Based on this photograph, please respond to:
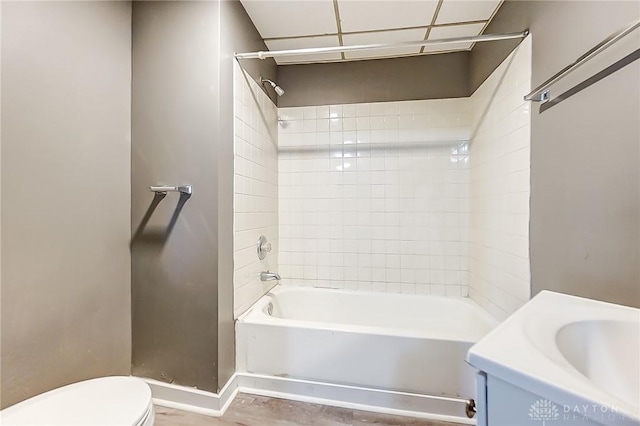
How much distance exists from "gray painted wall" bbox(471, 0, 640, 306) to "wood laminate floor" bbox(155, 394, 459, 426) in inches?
37.7

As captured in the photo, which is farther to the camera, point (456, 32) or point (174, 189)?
point (456, 32)

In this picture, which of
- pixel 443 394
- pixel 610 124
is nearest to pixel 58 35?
pixel 610 124

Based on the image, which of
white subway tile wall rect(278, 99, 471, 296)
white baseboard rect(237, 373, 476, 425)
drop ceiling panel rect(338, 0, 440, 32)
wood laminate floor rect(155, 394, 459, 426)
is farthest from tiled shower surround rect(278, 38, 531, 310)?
wood laminate floor rect(155, 394, 459, 426)

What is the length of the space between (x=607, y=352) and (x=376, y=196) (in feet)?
5.67

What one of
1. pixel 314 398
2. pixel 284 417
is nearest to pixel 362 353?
pixel 314 398

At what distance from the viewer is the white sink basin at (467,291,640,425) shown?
1.39ft

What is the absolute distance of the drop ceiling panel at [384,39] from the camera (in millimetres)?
2035

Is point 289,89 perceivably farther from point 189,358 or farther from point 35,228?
point 189,358

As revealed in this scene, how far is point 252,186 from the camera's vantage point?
75.6 inches

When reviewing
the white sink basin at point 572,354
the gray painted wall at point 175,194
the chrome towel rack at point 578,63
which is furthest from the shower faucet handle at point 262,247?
the chrome towel rack at point 578,63

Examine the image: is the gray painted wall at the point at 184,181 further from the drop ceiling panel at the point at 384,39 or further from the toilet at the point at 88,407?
the drop ceiling panel at the point at 384,39

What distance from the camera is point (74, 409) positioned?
96 cm

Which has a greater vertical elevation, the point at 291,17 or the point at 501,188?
the point at 291,17

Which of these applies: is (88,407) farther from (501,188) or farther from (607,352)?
(501,188)
